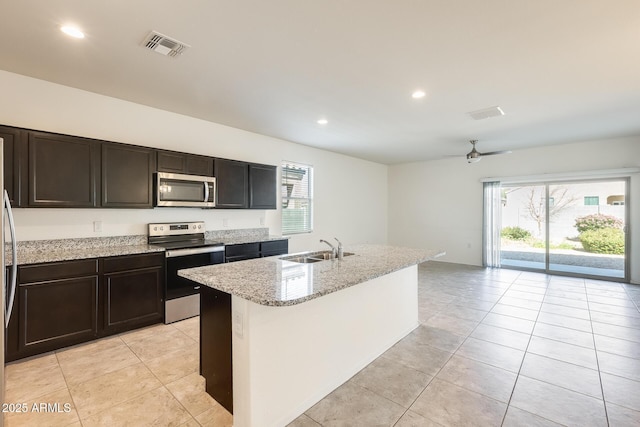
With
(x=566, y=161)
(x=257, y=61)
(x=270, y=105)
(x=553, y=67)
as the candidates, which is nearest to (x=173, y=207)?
(x=270, y=105)

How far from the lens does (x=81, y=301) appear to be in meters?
2.80

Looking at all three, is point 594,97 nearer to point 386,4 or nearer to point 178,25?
point 386,4

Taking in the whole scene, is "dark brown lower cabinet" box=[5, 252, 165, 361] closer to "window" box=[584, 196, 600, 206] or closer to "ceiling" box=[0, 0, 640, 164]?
"ceiling" box=[0, 0, 640, 164]

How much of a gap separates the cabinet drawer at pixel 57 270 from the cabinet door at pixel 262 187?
221 cm

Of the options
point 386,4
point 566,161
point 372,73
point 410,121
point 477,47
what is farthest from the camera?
point 566,161

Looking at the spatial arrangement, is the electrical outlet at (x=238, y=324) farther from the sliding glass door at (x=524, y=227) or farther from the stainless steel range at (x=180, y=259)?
the sliding glass door at (x=524, y=227)

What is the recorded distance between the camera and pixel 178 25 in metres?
2.10

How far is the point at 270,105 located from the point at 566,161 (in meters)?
5.96

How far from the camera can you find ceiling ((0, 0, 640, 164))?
1949 millimetres

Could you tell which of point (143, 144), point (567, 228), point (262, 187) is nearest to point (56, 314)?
point (143, 144)

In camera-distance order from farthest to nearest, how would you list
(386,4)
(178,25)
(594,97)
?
(594,97)
(178,25)
(386,4)

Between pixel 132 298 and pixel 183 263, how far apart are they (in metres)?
0.61

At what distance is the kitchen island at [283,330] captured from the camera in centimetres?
171

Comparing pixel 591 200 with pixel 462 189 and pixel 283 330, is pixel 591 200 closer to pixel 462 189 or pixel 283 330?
pixel 462 189
